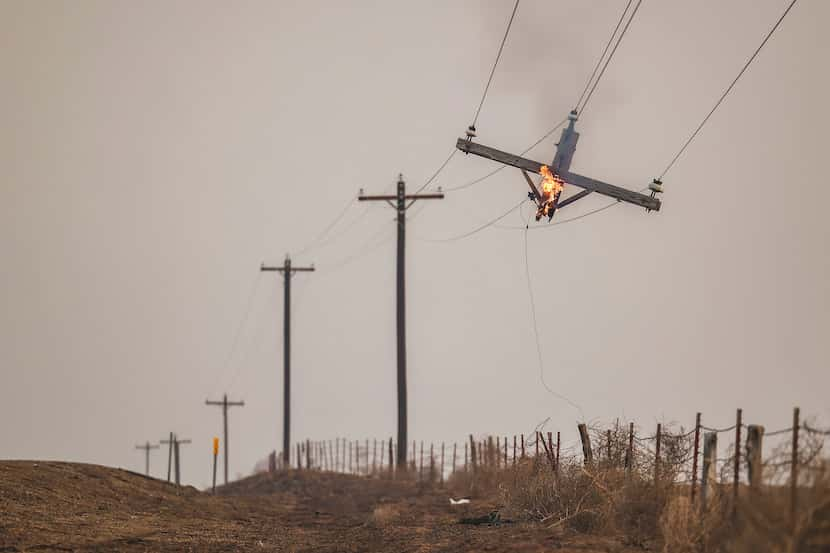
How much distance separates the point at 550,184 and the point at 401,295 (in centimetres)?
1771

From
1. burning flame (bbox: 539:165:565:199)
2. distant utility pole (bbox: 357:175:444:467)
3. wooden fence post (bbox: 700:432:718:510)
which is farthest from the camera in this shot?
distant utility pole (bbox: 357:175:444:467)

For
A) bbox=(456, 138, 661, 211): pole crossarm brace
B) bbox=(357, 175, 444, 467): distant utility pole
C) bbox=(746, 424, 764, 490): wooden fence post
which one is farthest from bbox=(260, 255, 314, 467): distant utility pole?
bbox=(746, 424, 764, 490): wooden fence post

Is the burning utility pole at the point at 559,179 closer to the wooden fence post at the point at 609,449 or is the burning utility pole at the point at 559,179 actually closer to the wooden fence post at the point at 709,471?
the wooden fence post at the point at 609,449

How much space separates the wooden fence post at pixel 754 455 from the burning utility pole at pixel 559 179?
35.4 ft

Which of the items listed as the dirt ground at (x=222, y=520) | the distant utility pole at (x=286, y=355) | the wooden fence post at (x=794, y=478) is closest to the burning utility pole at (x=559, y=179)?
the dirt ground at (x=222, y=520)

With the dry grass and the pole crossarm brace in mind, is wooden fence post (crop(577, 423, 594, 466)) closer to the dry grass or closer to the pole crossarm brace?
the dry grass

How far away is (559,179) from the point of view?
23.5 m

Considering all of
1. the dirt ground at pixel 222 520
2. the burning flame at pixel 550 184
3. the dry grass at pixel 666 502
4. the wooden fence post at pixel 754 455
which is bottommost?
the dirt ground at pixel 222 520

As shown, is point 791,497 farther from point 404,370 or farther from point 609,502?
point 404,370

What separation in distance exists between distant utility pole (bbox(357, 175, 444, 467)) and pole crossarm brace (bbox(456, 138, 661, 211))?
15486 millimetres

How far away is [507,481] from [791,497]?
46.0 ft

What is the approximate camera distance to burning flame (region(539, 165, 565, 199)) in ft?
76.9

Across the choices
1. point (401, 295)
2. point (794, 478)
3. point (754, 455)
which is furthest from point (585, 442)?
point (401, 295)

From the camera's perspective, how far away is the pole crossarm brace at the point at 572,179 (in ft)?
78.1
